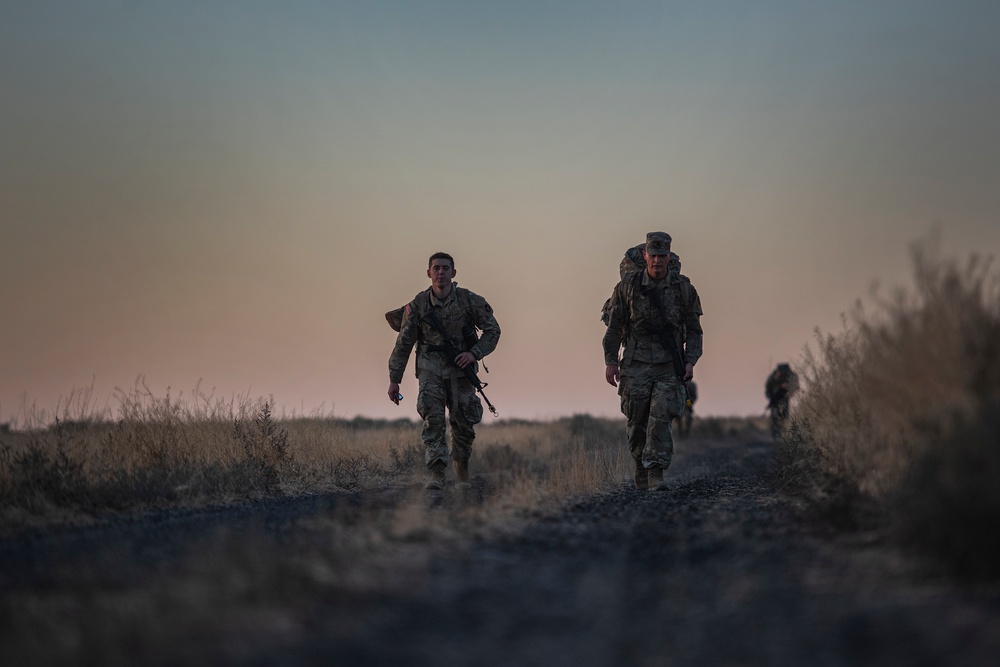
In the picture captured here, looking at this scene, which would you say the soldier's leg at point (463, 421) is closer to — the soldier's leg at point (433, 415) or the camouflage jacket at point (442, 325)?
the soldier's leg at point (433, 415)

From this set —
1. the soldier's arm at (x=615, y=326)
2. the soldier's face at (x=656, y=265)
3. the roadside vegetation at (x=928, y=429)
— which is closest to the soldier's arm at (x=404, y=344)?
the soldier's arm at (x=615, y=326)

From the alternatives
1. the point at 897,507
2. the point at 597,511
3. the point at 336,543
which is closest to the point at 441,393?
the point at 597,511

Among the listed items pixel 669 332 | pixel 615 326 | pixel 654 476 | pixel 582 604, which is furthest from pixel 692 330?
pixel 582 604

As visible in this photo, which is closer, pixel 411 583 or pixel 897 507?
pixel 411 583

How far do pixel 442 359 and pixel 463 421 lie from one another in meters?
0.69

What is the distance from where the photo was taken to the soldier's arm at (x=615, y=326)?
9.69 meters

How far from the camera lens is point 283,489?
392 inches

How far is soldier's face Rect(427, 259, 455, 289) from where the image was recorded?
10227 millimetres

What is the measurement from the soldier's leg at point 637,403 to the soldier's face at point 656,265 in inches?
35.8

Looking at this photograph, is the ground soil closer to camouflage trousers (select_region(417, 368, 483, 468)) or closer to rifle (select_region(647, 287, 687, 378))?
rifle (select_region(647, 287, 687, 378))

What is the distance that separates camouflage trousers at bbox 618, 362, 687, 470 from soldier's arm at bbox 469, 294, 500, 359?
1.46 meters

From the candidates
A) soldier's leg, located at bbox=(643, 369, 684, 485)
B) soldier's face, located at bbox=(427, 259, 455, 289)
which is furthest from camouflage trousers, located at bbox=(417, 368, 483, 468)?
soldier's leg, located at bbox=(643, 369, 684, 485)

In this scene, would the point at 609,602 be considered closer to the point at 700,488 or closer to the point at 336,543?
the point at 336,543

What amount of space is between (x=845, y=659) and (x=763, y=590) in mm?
854
